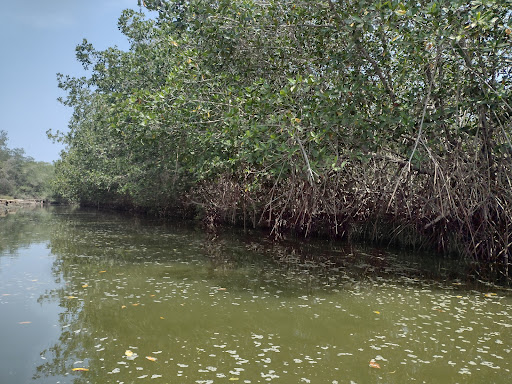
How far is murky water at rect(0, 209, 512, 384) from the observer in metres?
4.10

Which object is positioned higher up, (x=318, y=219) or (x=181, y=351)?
(x=318, y=219)

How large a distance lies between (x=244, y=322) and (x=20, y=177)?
8177cm

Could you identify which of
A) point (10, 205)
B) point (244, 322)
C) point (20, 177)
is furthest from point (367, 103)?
point (20, 177)

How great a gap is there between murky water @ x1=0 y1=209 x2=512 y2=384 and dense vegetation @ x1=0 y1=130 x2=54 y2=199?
6529 centimetres

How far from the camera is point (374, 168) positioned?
9.59 meters

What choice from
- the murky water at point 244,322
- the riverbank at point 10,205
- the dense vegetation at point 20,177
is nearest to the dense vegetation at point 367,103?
the murky water at point 244,322

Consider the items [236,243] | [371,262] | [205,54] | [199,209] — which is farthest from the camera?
[199,209]

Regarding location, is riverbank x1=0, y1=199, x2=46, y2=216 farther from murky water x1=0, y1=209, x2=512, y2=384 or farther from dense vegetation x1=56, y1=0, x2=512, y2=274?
murky water x1=0, y1=209, x2=512, y2=384

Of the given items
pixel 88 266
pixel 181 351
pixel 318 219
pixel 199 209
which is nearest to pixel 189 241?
pixel 318 219

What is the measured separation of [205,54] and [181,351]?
7.18 meters

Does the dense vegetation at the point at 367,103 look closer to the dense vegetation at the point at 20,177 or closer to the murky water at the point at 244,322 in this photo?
the murky water at the point at 244,322

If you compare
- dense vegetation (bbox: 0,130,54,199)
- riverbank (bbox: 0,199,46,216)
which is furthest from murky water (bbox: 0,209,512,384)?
dense vegetation (bbox: 0,130,54,199)

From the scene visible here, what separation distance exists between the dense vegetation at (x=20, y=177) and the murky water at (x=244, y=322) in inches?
2570

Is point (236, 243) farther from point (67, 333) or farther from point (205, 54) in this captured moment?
point (67, 333)
